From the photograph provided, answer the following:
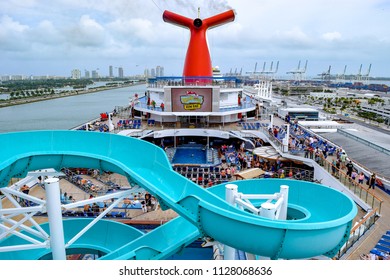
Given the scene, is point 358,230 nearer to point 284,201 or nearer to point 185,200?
point 284,201

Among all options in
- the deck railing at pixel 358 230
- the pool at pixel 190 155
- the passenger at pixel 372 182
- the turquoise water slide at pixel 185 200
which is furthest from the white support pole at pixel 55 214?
the pool at pixel 190 155

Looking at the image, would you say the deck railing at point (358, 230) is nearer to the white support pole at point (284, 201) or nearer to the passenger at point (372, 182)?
the passenger at point (372, 182)

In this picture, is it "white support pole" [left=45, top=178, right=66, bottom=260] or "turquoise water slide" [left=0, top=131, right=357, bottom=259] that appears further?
"white support pole" [left=45, top=178, right=66, bottom=260]

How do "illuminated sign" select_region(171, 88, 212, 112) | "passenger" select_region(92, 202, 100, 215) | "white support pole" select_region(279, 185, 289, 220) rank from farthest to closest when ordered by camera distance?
"illuminated sign" select_region(171, 88, 212, 112), "passenger" select_region(92, 202, 100, 215), "white support pole" select_region(279, 185, 289, 220)

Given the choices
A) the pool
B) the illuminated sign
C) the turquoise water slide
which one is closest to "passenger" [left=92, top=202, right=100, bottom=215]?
the turquoise water slide

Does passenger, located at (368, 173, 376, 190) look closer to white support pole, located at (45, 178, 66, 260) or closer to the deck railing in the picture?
the deck railing

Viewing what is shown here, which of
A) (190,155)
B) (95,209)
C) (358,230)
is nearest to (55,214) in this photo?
(95,209)

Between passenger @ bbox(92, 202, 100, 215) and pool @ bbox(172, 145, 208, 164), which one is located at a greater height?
passenger @ bbox(92, 202, 100, 215)

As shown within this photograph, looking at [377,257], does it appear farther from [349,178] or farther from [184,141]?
[184,141]

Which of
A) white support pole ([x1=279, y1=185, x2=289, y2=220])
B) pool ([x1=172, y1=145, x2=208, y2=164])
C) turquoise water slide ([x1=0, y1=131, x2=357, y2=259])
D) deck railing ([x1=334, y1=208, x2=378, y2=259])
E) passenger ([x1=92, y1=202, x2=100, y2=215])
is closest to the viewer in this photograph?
turquoise water slide ([x1=0, y1=131, x2=357, y2=259])
